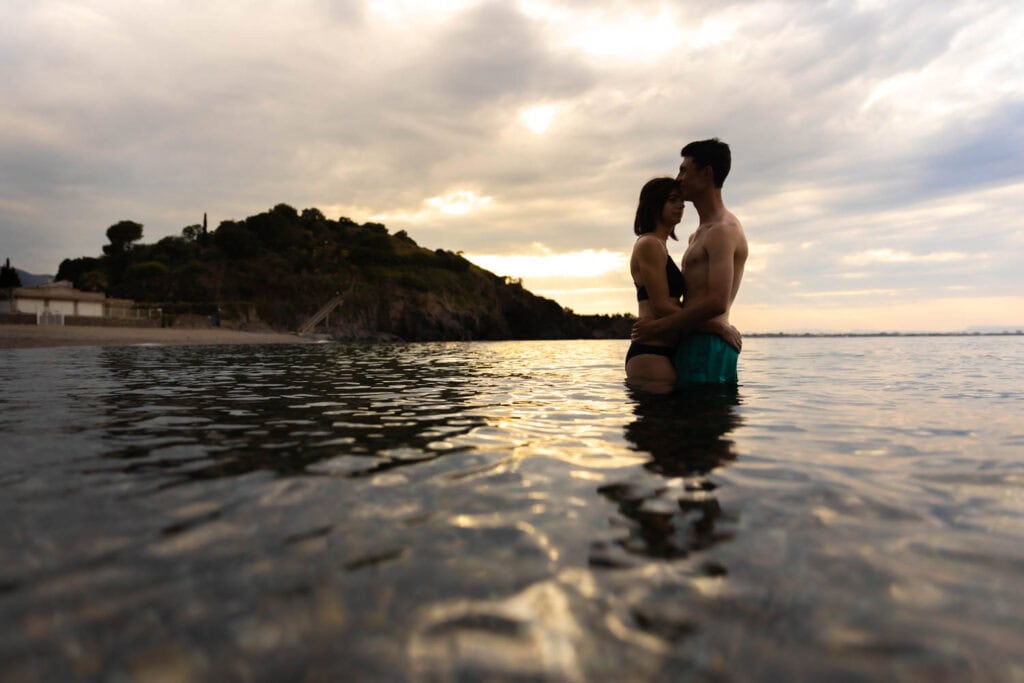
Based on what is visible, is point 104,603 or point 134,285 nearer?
point 104,603

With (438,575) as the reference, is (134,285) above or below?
above

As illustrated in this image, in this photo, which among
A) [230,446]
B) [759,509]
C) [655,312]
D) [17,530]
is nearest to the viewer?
[17,530]

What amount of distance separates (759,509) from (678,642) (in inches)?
54.2

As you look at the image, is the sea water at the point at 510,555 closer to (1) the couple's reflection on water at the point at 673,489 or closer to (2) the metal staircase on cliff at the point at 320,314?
(1) the couple's reflection on water at the point at 673,489

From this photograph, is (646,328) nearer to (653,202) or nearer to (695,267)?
(695,267)

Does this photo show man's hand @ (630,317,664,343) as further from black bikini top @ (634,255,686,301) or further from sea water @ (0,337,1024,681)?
sea water @ (0,337,1024,681)

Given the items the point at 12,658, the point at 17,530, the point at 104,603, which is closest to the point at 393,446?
the point at 17,530

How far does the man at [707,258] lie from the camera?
614 cm

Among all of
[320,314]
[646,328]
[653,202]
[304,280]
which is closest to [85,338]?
[646,328]

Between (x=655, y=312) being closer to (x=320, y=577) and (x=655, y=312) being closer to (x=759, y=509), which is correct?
(x=759, y=509)

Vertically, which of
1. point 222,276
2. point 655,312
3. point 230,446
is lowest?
point 230,446

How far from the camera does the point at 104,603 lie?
1.74m

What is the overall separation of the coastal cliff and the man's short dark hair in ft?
201

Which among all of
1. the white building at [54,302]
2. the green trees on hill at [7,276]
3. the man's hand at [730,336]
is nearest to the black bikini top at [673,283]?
the man's hand at [730,336]
